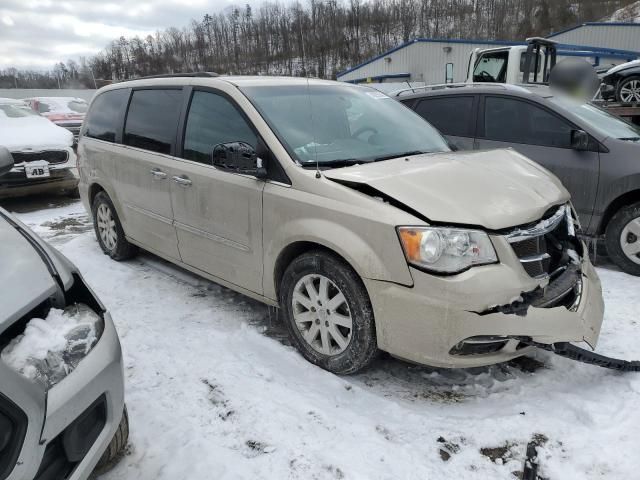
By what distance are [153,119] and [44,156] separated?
188 inches

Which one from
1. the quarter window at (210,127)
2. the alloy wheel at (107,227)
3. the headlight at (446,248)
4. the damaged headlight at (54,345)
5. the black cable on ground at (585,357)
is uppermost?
the quarter window at (210,127)

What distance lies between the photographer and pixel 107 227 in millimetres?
4992

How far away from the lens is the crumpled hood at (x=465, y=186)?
2533mm

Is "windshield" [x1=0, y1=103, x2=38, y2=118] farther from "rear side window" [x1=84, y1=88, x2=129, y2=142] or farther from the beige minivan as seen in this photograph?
the beige minivan

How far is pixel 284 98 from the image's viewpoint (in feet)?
11.5

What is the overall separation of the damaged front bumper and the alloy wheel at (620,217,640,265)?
2.26 m

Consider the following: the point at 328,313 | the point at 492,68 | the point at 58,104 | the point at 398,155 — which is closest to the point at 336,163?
the point at 398,155

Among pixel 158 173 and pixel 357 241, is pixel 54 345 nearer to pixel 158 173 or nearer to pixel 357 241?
pixel 357 241

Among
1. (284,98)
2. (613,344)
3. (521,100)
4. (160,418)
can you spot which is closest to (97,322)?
(160,418)

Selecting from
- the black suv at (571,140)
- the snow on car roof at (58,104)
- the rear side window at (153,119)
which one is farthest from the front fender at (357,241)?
the snow on car roof at (58,104)

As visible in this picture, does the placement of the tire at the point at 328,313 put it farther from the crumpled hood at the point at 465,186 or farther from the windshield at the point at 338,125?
the windshield at the point at 338,125

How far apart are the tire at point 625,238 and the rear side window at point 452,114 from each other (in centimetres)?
171

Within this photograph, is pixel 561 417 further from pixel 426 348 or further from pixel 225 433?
pixel 225 433

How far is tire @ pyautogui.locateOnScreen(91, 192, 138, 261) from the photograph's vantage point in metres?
4.82
